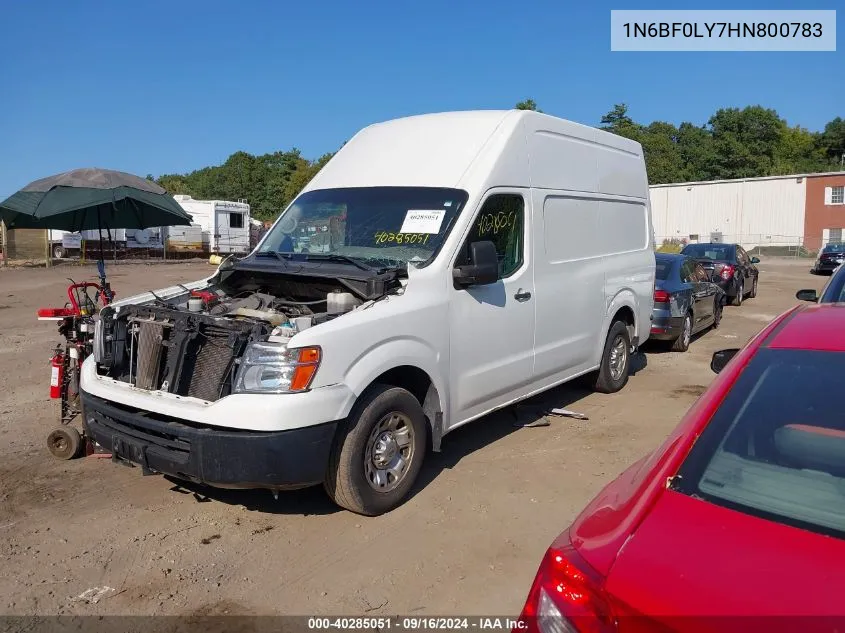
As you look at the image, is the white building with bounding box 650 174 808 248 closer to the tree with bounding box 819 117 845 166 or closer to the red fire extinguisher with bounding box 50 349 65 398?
the tree with bounding box 819 117 845 166

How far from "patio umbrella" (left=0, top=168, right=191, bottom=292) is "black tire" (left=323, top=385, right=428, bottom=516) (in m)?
3.43

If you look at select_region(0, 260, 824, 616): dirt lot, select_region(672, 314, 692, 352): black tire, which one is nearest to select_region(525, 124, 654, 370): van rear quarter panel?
select_region(0, 260, 824, 616): dirt lot

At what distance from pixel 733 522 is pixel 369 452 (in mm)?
2713

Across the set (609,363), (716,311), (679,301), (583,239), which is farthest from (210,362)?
(716,311)

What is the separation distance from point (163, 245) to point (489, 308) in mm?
32745

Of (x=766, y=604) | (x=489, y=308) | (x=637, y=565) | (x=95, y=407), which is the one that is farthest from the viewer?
(x=489, y=308)

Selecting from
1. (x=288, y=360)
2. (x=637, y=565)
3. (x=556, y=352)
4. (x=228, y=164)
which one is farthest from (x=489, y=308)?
(x=228, y=164)

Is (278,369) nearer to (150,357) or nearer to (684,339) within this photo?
(150,357)

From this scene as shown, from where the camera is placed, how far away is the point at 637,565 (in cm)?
171

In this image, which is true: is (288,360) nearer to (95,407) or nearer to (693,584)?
(95,407)

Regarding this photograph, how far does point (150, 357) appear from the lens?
166 inches

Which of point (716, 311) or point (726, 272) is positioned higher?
point (726, 272)

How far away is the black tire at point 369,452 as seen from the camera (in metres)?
4.07

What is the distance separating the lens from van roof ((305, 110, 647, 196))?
17.3 ft
